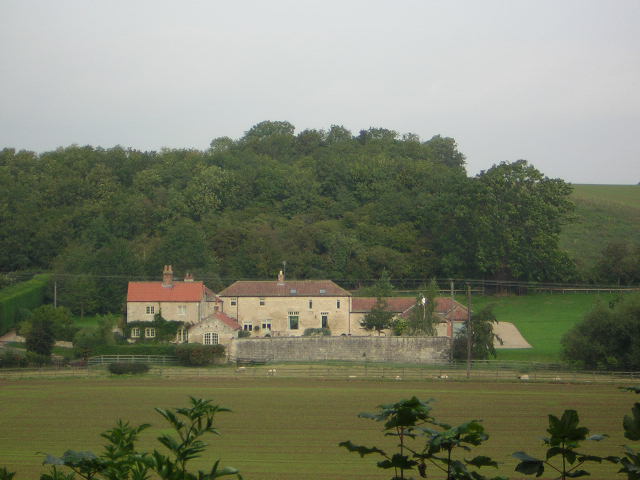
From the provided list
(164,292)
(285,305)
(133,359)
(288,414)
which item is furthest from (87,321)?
(288,414)

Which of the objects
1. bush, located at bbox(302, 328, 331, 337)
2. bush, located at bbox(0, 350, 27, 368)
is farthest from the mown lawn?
bush, located at bbox(302, 328, 331, 337)

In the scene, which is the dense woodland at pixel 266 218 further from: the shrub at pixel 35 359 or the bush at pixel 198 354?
the bush at pixel 198 354

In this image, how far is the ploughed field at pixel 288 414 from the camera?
23641 millimetres

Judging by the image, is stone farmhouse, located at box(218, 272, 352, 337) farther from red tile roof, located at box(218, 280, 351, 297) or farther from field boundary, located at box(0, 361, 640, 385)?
field boundary, located at box(0, 361, 640, 385)

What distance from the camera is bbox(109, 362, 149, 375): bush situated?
1729 inches

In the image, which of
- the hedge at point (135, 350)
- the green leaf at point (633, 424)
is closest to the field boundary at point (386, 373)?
the hedge at point (135, 350)

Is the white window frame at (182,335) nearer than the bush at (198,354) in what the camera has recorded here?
No

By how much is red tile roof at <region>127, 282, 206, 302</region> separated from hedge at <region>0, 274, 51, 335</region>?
8.11 metres

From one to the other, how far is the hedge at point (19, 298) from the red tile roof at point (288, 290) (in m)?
13.4

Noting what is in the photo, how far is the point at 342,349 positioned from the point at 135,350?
37.7 ft

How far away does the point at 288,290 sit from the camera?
2217 inches

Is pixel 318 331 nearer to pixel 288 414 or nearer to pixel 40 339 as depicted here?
pixel 40 339

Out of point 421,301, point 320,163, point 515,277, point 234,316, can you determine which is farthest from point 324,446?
point 320,163

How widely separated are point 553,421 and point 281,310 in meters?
51.5
